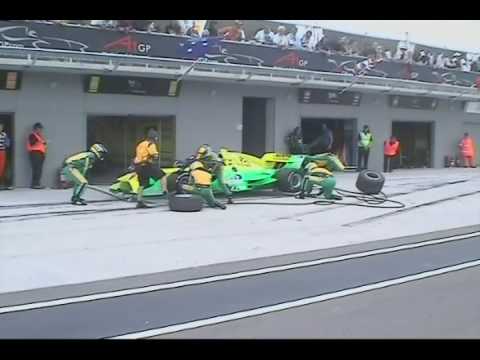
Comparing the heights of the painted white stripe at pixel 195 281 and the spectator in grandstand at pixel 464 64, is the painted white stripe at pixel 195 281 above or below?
below

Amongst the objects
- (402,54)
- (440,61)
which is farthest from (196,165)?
(440,61)

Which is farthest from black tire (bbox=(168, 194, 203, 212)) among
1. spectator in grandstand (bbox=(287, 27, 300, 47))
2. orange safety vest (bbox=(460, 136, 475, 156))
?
orange safety vest (bbox=(460, 136, 475, 156))

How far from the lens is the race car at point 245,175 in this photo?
16328 mm

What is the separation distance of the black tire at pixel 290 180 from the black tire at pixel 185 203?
→ 140 inches

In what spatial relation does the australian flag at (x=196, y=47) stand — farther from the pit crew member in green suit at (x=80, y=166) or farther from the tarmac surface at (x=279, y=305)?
the tarmac surface at (x=279, y=305)

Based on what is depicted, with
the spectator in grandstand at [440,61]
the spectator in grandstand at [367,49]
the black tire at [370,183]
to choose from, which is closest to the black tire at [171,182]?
the black tire at [370,183]

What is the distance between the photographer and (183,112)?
22.2 meters

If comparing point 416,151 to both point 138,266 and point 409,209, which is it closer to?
point 409,209

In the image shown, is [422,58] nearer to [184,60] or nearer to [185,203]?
[184,60]

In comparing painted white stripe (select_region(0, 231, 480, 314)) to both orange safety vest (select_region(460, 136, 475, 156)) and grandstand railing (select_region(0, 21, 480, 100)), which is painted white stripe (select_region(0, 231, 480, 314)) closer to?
grandstand railing (select_region(0, 21, 480, 100))

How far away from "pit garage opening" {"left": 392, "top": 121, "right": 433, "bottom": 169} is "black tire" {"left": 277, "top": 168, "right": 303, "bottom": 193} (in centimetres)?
1275

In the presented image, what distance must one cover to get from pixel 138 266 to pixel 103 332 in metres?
3.30

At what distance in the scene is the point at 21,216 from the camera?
13.9 m

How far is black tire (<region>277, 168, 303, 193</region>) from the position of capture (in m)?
18.1
